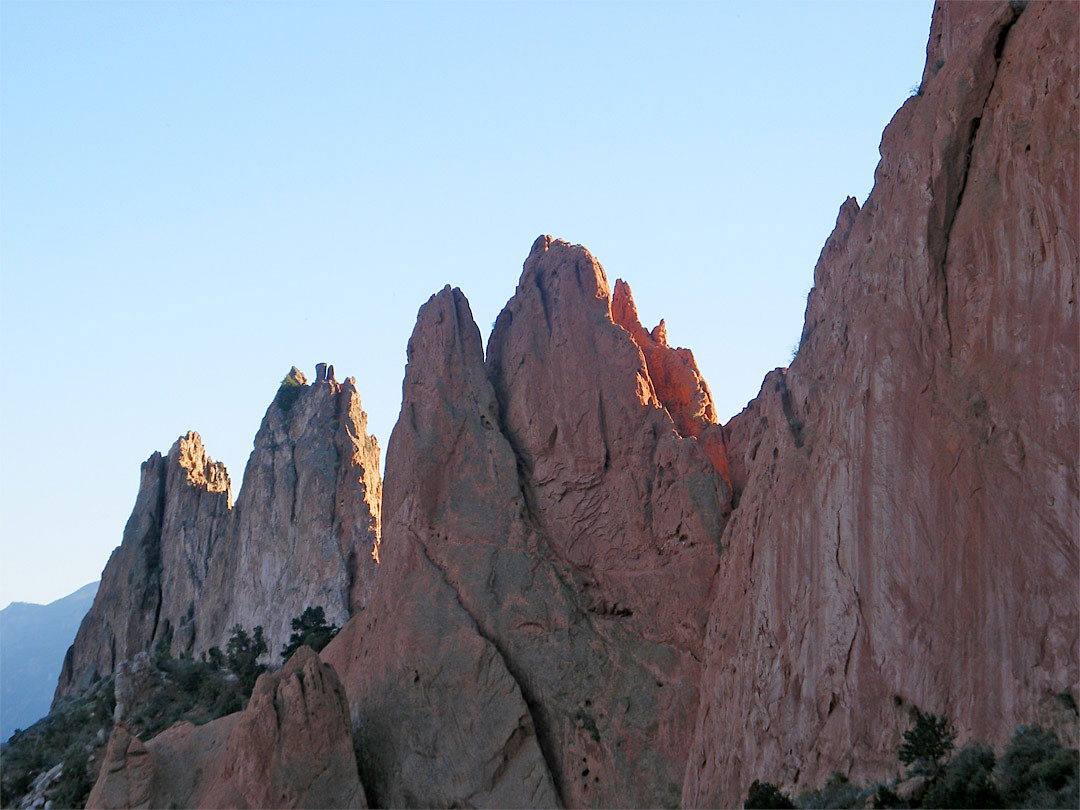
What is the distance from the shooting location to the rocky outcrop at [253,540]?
6650cm

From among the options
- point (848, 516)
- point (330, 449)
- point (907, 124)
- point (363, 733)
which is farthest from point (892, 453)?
point (330, 449)

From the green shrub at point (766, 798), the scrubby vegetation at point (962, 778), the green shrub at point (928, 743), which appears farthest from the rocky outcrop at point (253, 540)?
the green shrub at point (928, 743)

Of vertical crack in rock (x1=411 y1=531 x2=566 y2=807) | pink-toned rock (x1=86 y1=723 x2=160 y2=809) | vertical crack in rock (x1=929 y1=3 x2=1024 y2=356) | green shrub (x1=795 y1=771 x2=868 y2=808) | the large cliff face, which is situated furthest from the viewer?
pink-toned rock (x1=86 y1=723 x2=160 y2=809)

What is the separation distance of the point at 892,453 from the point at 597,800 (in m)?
16.7

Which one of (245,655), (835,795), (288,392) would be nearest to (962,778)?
(835,795)

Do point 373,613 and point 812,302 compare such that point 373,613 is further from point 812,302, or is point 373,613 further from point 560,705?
point 812,302

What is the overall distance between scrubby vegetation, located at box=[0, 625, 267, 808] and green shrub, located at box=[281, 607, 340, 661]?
195cm

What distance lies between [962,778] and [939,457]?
8054 mm

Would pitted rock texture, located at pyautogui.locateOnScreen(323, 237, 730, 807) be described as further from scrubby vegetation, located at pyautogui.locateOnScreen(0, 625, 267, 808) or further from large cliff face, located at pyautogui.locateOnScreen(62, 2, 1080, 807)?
scrubby vegetation, located at pyautogui.locateOnScreen(0, 625, 267, 808)

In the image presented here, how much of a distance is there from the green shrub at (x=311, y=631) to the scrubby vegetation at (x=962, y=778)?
108 ft

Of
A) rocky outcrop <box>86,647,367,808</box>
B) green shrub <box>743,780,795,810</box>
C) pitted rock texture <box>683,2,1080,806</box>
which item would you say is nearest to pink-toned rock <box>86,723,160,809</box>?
rocky outcrop <box>86,647,367,808</box>

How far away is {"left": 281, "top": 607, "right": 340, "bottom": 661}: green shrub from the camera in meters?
57.1

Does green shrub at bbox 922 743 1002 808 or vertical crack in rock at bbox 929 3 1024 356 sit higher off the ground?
vertical crack in rock at bbox 929 3 1024 356

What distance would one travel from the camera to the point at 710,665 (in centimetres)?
3691
